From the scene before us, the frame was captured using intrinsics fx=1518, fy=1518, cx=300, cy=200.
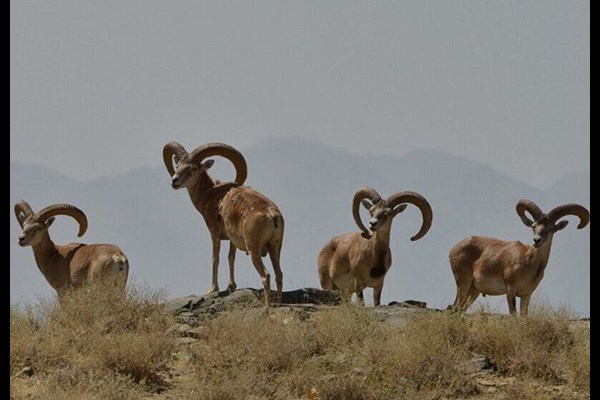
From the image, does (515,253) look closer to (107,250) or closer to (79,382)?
(107,250)

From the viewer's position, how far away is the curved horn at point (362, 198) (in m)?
26.3

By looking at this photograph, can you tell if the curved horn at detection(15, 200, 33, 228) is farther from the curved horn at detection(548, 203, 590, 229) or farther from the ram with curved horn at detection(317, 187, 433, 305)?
the curved horn at detection(548, 203, 590, 229)

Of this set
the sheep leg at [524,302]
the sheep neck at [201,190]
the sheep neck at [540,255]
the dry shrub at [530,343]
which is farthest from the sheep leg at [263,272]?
the sheep neck at [540,255]

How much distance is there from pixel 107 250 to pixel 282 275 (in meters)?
3.11

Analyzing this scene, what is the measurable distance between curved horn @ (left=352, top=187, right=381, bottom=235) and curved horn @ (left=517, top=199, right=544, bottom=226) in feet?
8.53

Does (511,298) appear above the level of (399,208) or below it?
below

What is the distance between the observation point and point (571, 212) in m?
26.5

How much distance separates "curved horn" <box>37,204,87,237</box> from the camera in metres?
26.7

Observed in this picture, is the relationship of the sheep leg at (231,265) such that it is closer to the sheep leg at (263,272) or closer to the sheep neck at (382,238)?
the sheep leg at (263,272)

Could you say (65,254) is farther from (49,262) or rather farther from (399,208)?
(399,208)

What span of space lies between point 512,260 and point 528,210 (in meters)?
0.93

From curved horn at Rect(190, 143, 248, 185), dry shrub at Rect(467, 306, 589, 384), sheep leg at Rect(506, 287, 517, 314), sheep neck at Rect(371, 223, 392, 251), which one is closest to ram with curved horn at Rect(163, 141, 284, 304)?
curved horn at Rect(190, 143, 248, 185)

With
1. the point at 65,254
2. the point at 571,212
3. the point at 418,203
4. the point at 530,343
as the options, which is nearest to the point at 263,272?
the point at 418,203
